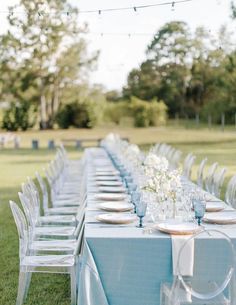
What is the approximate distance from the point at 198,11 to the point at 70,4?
2.96m

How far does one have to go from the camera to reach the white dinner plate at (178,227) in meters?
3.00

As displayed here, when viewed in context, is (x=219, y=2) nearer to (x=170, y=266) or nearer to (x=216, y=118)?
(x=170, y=266)

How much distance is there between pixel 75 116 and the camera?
97.2 ft

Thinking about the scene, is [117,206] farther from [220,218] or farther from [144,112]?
[144,112]

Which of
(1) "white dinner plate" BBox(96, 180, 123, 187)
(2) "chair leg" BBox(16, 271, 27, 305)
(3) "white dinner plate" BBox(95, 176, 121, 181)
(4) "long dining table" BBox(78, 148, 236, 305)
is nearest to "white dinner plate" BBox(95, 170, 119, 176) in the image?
(3) "white dinner plate" BBox(95, 176, 121, 181)

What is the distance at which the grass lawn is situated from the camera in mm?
4023

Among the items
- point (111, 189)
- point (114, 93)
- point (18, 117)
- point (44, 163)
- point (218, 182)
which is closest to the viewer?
point (111, 189)

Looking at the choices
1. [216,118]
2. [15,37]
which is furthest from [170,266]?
[216,118]

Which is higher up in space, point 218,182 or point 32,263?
point 218,182

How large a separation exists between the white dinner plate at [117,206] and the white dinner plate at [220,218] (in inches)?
23.5

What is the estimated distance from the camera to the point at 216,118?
23.0 meters

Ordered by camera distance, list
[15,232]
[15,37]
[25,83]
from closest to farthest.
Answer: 1. [15,232]
2. [15,37]
3. [25,83]

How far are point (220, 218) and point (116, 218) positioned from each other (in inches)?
26.8

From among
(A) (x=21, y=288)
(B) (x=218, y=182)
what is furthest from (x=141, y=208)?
(B) (x=218, y=182)
